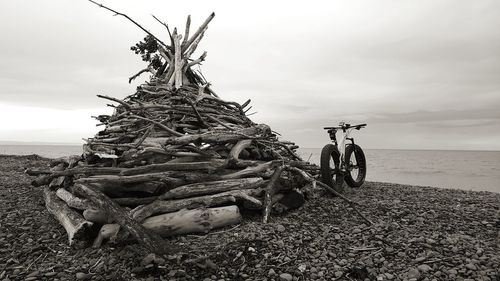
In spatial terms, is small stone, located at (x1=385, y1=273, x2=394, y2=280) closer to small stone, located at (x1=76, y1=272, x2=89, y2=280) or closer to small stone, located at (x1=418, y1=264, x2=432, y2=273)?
small stone, located at (x1=418, y1=264, x2=432, y2=273)

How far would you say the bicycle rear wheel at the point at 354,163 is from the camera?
9.22 m

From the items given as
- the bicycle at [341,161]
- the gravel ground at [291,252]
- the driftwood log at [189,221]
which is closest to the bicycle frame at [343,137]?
the bicycle at [341,161]

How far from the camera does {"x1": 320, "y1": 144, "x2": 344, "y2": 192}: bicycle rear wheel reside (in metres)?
7.99

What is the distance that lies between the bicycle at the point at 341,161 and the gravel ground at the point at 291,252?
162 cm

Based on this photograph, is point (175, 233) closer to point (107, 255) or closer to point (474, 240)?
point (107, 255)

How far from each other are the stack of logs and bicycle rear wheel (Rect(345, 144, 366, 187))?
1108mm

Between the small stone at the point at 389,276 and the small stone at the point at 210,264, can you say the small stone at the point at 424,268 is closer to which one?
the small stone at the point at 389,276

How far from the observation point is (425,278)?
3.88 m

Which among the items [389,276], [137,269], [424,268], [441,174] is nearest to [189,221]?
[137,269]

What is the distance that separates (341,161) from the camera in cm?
874

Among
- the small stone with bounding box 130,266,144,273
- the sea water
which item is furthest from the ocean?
the small stone with bounding box 130,266,144,273

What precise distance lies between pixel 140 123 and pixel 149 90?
8.17ft

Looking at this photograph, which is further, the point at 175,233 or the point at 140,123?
the point at 140,123

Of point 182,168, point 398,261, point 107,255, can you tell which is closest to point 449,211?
point 398,261
